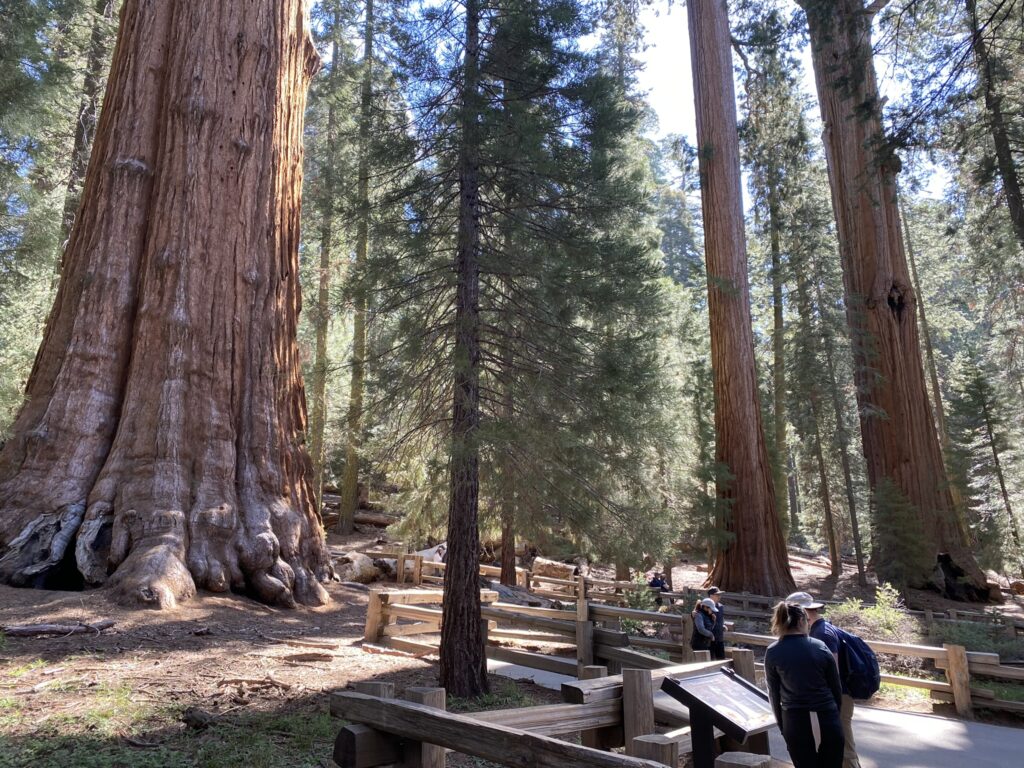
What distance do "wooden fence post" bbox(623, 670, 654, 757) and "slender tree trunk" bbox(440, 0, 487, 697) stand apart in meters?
2.99

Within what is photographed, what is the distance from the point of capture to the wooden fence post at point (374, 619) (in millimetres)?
9016

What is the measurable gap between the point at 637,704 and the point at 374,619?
5895 mm

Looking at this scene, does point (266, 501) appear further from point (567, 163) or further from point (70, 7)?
point (70, 7)

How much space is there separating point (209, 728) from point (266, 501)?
4987 millimetres

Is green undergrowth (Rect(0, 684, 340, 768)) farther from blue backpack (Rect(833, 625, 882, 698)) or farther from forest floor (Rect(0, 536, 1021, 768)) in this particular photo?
blue backpack (Rect(833, 625, 882, 698))

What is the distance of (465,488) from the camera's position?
703cm

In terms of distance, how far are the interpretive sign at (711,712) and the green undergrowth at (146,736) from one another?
100 inches

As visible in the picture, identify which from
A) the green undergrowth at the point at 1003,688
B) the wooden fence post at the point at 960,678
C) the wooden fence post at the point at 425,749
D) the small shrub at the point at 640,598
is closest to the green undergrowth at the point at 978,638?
the green undergrowth at the point at 1003,688

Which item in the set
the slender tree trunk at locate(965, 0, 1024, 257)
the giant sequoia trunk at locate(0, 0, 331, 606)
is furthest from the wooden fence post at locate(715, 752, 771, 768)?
the slender tree trunk at locate(965, 0, 1024, 257)

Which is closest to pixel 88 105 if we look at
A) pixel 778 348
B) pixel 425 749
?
pixel 425 749

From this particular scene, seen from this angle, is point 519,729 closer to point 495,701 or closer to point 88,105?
point 495,701

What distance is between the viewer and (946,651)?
7699 mm

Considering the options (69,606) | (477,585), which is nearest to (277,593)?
(69,606)

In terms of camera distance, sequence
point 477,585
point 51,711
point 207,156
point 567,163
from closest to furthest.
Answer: point 51,711 < point 477,585 < point 567,163 < point 207,156
